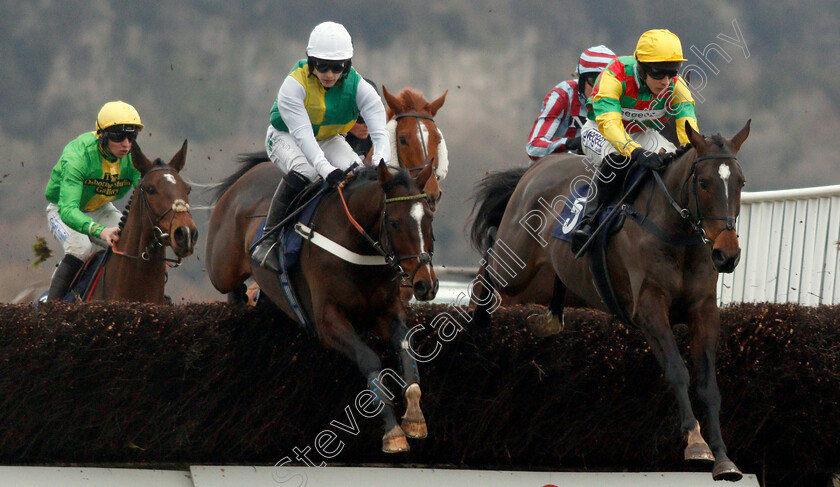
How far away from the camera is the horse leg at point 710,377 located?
470 centimetres

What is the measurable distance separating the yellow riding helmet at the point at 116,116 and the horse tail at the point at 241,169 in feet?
2.12

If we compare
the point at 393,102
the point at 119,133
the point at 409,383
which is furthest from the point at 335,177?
the point at 119,133

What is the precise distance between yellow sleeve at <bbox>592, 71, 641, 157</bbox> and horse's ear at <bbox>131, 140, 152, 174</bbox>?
2.73 metres

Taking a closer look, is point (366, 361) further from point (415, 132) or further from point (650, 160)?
point (415, 132)

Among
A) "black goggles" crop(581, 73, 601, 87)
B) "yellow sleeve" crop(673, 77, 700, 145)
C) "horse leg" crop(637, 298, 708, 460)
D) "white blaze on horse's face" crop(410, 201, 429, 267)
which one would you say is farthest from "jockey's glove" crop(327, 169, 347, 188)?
"black goggles" crop(581, 73, 601, 87)

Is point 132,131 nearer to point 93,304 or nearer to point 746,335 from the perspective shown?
point 93,304

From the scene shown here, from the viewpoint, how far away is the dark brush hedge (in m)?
5.48

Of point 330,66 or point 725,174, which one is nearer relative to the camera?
point 725,174

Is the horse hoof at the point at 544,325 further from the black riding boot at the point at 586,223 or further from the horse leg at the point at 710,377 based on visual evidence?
the horse leg at the point at 710,377

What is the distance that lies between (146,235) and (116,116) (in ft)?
2.75

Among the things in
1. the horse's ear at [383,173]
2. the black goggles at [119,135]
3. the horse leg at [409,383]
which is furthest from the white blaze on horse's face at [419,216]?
the black goggles at [119,135]

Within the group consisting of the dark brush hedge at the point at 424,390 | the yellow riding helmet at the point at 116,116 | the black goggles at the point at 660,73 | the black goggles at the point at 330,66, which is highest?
the black goggles at the point at 330,66

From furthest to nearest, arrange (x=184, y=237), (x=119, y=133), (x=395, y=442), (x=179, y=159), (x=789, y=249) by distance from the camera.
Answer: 1. (x=789, y=249)
2. (x=119, y=133)
3. (x=179, y=159)
4. (x=184, y=237)
5. (x=395, y=442)

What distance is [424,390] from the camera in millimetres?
5914
